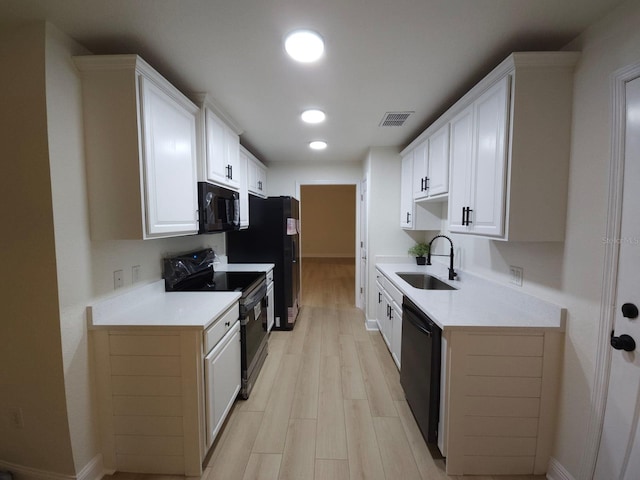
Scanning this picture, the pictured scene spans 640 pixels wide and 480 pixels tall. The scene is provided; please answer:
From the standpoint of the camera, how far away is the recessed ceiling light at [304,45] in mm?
1413

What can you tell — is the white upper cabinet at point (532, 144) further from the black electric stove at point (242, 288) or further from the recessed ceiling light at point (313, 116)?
the black electric stove at point (242, 288)

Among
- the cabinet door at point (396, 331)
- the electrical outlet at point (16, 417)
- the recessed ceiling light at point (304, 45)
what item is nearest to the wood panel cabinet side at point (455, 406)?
the cabinet door at point (396, 331)

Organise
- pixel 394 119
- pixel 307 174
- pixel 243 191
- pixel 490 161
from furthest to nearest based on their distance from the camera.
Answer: pixel 307 174 → pixel 243 191 → pixel 394 119 → pixel 490 161

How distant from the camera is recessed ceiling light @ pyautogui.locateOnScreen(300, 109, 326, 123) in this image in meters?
2.40

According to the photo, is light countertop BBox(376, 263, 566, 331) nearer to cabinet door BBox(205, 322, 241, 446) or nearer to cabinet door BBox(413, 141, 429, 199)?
cabinet door BBox(413, 141, 429, 199)

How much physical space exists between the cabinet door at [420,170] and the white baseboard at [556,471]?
2.11 metres

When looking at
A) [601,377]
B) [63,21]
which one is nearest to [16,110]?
[63,21]

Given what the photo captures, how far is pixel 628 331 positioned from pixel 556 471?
3.05 feet

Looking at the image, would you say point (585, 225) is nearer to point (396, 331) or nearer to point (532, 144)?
point (532, 144)

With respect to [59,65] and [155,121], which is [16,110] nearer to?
[59,65]

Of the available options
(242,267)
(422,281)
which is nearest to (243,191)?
(242,267)

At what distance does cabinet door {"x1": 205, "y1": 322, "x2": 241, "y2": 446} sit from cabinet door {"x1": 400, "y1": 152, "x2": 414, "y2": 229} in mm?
2232

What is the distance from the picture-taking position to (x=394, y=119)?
2.59 m

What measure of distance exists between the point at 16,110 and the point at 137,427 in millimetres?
1755
